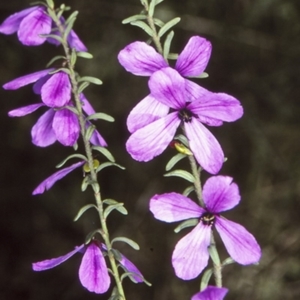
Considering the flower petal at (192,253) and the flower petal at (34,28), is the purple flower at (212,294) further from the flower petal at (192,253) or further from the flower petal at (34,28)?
the flower petal at (34,28)

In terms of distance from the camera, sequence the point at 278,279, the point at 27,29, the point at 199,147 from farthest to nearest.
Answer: the point at 278,279
the point at 27,29
the point at 199,147

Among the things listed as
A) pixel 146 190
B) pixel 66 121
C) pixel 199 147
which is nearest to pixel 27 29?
pixel 66 121

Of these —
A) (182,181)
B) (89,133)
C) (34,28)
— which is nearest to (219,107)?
(89,133)

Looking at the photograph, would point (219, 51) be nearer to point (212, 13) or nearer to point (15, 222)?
point (212, 13)

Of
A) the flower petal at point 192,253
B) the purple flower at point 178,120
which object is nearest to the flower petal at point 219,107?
the purple flower at point 178,120

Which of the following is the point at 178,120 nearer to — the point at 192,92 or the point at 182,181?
the point at 192,92

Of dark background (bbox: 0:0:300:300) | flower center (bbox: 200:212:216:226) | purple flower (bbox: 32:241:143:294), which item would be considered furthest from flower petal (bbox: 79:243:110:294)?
dark background (bbox: 0:0:300:300)

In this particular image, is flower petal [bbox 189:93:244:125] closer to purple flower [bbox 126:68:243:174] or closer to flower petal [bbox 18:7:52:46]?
purple flower [bbox 126:68:243:174]
